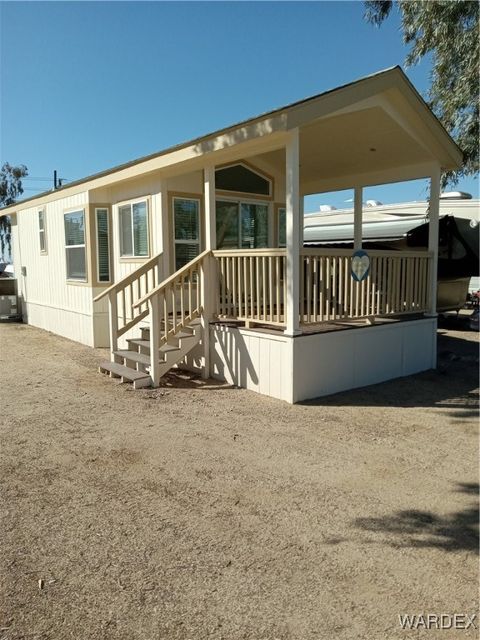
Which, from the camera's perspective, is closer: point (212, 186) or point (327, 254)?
point (327, 254)

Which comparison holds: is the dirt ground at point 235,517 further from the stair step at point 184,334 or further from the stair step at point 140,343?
the stair step at point 140,343

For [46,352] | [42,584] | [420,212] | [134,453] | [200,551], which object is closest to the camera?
[42,584]

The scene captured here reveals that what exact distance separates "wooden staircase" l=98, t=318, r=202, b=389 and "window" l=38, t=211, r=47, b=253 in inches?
220

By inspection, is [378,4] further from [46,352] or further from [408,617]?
[408,617]

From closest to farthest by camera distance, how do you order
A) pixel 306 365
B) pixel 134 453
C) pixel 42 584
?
pixel 42 584
pixel 134 453
pixel 306 365

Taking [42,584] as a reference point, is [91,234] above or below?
above

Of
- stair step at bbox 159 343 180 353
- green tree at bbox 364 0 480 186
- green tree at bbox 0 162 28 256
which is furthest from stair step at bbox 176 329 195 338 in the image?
green tree at bbox 0 162 28 256

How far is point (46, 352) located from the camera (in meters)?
9.12

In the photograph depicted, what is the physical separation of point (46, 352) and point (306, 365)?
5447 millimetres

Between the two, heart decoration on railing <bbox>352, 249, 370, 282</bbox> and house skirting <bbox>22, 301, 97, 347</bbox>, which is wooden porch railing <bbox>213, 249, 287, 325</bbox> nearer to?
heart decoration on railing <bbox>352, 249, 370, 282</bbox>

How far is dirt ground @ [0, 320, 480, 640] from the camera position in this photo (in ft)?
7.57

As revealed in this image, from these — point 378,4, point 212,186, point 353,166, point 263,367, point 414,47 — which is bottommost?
point 263,367

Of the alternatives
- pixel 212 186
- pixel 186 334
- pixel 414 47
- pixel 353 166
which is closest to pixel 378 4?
pixel 414 47

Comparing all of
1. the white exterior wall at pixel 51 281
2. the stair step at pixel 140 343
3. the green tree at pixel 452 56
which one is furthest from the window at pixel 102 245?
the green tree at pixel 452 56
